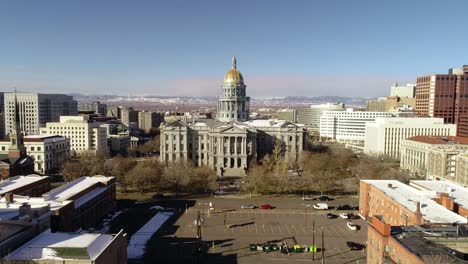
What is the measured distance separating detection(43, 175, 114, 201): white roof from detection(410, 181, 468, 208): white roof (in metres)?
42.0

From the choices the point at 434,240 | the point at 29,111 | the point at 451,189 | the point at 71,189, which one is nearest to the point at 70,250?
the point at 71,189

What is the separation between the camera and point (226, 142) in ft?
295

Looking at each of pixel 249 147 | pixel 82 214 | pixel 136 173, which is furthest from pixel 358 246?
pixel 249 147

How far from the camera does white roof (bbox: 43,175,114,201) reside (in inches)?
1698

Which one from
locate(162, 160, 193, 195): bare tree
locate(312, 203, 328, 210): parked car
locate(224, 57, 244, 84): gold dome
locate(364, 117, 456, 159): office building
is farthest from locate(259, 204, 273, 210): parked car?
locate(364, 117, 456, 159): office building

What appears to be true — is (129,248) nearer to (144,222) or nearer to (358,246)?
(144,222)

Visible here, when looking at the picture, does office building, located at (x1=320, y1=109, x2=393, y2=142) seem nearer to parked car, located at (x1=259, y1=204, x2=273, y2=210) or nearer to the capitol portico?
the capitol portico

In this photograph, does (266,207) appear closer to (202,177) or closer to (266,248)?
(202,177)

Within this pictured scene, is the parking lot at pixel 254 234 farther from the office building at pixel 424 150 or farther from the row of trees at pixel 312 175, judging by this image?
the office building at pixel 424 150

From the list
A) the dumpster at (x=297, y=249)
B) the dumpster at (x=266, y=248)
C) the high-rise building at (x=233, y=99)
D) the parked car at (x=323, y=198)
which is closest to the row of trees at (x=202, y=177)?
the parked car at (x=323, y=198)

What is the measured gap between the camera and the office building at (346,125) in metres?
155

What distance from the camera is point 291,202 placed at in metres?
60.2

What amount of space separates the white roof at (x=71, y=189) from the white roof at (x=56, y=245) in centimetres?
1356

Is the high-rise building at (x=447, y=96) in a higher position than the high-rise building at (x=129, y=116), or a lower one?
→ higher
